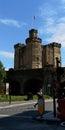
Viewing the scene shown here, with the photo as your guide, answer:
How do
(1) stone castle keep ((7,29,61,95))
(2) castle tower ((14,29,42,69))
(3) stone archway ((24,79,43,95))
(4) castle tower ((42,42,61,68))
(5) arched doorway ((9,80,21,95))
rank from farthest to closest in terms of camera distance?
(4) castle tower ((42,42,61,68)) → (2) castle tower ((14,29,42,69)) → (5) arched doorway ((9,80,21,95)) → (3) stone archway ((24,79,43,95)) → (1) stone castle keep ((7,29,61,95))

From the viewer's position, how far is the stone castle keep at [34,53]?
337 ft

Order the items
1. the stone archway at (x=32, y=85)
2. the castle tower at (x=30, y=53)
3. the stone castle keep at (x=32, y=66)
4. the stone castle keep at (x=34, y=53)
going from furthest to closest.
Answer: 1. the stone castle keep at (x=34, y=53)
2. the castle tower at (x=30, y=53)
3. the stone archway at (x=32, y=85)
4. the stone castle keep at (x=32, y=66)

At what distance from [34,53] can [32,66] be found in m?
4.33

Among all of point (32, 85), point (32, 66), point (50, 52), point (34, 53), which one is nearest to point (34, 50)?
point (34, 53)

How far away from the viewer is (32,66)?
101 m

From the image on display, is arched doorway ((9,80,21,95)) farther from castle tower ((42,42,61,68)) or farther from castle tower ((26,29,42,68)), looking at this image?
castle tower ((42,42,61,68))

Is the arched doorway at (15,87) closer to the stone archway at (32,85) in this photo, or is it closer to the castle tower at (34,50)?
the stone archway at (32,85)

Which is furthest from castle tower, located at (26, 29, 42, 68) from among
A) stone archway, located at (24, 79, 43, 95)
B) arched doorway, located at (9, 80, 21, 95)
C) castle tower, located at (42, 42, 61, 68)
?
arched doorway, located at (9, 80, 21, 95)

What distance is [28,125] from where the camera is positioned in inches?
696

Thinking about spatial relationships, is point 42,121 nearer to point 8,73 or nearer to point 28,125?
point 28,125

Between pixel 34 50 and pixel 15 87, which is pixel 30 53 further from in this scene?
pixel 15 87

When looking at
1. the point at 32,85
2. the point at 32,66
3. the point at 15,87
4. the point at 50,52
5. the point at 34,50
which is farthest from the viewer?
the point at 50,52

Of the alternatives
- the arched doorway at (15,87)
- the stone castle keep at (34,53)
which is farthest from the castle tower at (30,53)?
the arched doorway at (15,87)

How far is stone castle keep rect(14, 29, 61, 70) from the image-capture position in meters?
103
